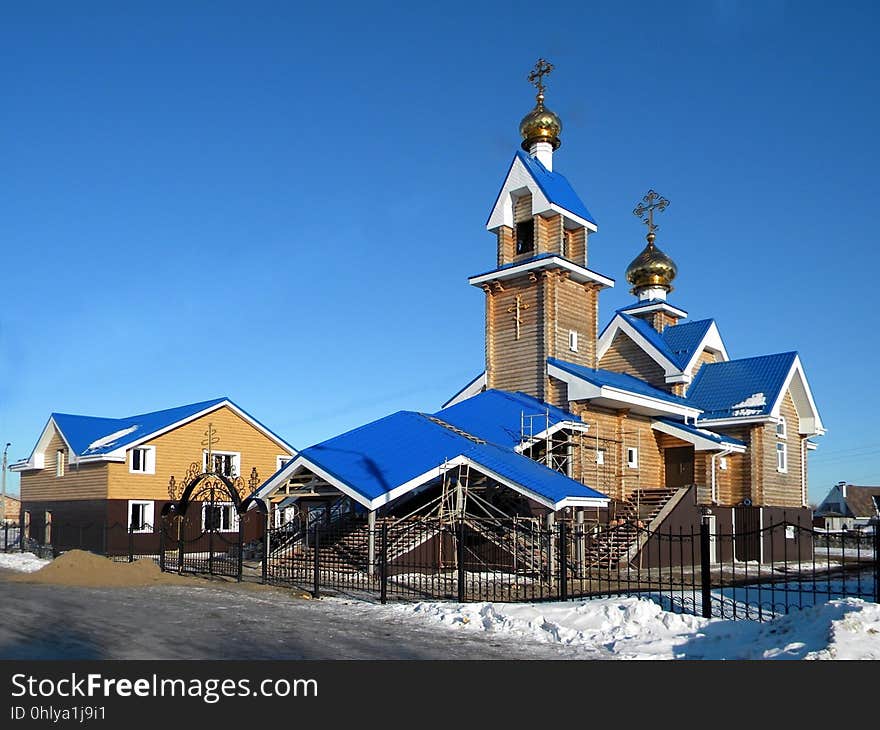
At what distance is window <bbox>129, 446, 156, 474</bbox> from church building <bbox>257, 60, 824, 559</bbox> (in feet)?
24.6

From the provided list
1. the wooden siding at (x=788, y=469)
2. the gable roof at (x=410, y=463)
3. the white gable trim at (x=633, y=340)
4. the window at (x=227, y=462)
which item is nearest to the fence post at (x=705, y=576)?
Answer: the gable roof at (x=410, y=463)

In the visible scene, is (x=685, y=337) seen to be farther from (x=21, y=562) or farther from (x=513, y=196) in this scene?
(x=21, y=562)

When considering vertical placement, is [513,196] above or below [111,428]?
above

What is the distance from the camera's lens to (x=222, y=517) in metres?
35.2

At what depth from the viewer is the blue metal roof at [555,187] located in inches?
1242

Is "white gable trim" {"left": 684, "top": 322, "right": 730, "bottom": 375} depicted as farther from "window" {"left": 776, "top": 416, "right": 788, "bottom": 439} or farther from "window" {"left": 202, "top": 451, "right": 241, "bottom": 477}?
"window" {"left": 202, "top": 451, "right": 241, "bottom": 477}

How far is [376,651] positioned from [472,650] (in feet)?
4.33

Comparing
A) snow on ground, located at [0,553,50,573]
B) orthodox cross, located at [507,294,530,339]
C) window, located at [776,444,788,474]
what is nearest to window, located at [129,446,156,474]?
snow on ground, located at [0,553,50,573]

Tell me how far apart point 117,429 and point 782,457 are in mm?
26937

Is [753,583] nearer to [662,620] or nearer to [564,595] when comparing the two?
[564,595]

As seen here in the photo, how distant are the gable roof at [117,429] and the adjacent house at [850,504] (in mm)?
62662

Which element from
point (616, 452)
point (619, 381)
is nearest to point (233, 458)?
point (616, 452)

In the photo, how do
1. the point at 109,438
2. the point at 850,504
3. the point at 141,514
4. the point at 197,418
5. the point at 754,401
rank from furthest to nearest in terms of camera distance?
1. the point at 850,504
2. the point at 197,418
3. the point at 754,401
4. the point at 109,438
5. the point at 141,514

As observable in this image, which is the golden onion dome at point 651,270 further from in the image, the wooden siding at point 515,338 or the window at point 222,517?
the window at point 222,517
